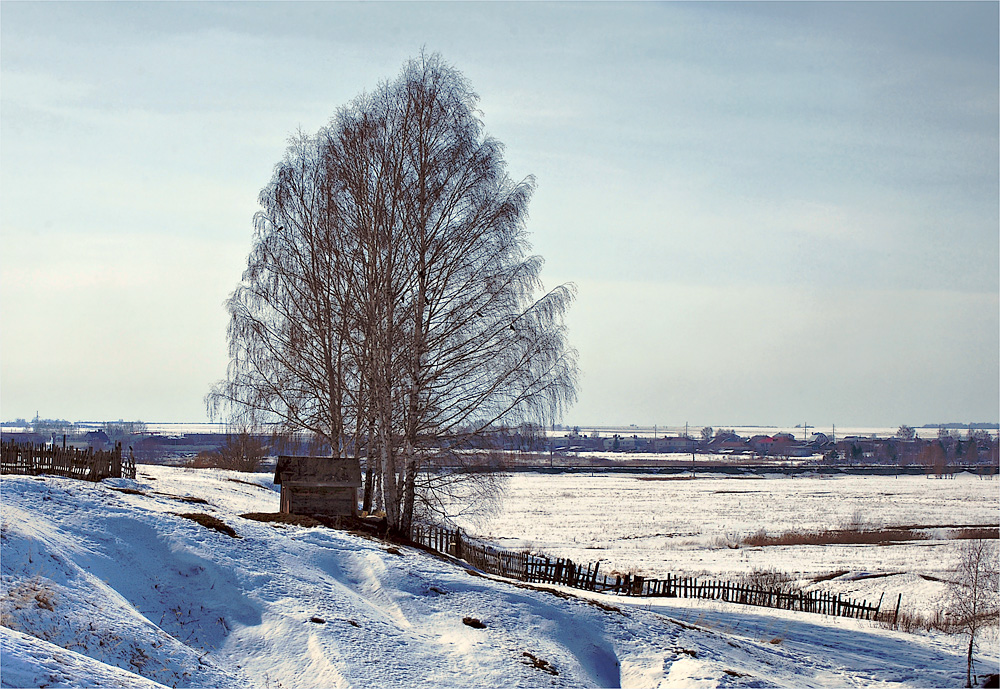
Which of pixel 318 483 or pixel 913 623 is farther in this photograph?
pixel 913 623

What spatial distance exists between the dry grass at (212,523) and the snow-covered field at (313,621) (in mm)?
175

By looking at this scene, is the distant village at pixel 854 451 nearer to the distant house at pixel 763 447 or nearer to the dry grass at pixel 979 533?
the distant house at pixel 763 447

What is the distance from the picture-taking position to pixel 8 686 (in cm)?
505

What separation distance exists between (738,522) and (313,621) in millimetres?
40267

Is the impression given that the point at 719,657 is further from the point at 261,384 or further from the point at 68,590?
the point at 261,384

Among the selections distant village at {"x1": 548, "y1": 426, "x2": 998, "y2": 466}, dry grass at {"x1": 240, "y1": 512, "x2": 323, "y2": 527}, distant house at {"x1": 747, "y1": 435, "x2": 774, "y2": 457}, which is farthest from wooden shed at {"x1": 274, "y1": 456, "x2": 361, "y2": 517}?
distant house at {"x1": 747, "y1": 435, "x2": 774, "y2": 457}

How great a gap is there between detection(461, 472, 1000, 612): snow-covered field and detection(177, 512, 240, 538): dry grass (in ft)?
19.6

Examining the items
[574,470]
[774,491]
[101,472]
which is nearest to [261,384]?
[101,472]

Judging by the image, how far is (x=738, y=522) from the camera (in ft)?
152

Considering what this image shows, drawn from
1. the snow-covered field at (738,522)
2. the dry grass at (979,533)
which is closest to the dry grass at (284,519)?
the snow-covered field at (738,522)

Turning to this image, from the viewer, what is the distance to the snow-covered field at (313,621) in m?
8.10

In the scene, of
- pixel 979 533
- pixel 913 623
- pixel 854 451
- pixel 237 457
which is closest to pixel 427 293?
pixel 913 623

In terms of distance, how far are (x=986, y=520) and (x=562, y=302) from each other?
4165 centimetres

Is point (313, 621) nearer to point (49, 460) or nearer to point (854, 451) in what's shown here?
point (49, 460)
